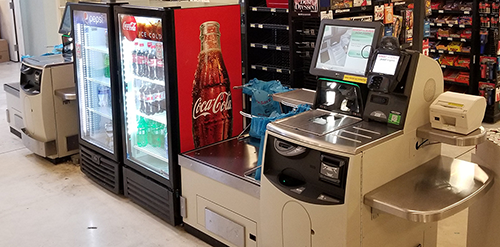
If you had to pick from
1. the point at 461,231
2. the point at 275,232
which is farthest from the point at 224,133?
the point at 461,231

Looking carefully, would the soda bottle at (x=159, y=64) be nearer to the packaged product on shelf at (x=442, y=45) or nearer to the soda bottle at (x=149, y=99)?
the soda bottle at (x=149, y=99)

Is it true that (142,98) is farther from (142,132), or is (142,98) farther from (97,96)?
(97,96)

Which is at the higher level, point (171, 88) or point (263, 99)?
point (171, 88)

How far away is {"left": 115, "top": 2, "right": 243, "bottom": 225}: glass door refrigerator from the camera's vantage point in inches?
156

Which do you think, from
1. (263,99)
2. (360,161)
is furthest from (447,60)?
(360,161)

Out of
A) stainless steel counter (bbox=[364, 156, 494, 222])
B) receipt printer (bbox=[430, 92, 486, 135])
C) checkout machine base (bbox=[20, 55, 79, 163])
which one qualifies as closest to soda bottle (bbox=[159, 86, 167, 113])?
checkout machine base (bbox=[20, 55, 79, 163])

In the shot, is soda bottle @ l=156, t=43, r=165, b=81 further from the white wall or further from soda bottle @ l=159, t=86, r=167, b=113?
the white wall

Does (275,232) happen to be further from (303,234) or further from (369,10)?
A: (369,10)

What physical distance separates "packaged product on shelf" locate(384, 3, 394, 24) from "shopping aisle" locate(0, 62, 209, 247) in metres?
2.46

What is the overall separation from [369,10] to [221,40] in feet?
4.47

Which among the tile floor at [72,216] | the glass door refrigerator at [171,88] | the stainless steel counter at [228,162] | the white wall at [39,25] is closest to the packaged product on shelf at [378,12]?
the glass door refrigerator at [171,88]

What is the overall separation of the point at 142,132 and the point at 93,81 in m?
0.83

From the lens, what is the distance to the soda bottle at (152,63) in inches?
166

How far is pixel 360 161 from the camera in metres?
2.71
